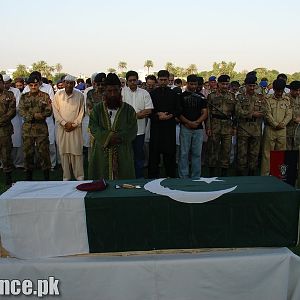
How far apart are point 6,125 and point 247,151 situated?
386 centimetres

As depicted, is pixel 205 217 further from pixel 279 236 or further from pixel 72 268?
pixel 72 268

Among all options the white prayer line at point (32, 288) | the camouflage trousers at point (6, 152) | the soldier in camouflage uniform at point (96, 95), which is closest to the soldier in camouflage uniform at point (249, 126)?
the soldier in camouflage uniform at point (96, 95)

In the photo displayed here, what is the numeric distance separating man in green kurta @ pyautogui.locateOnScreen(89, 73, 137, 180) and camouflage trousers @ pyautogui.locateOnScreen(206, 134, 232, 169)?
8.37ft

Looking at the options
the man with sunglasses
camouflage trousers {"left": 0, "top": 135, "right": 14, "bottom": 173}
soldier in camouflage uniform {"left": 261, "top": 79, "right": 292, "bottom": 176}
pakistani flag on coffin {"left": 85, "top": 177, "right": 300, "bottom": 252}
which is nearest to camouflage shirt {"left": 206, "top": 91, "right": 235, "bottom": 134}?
soldier in camouflage uniform {"left": 261, "top": 79, "right": 292, "bottom": 176}

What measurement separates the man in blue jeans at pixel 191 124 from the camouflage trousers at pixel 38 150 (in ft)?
6.91

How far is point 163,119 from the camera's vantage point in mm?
5832

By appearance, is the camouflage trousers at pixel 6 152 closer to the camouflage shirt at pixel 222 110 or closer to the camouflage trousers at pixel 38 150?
the camouflage trousers at pixel 38 150

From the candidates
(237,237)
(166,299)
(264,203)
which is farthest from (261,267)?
(166,299)

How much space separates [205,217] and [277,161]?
2091 millimetres

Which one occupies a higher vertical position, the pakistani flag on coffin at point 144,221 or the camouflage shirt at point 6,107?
the camouflage shirt at point 6,107

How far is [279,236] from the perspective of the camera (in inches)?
104

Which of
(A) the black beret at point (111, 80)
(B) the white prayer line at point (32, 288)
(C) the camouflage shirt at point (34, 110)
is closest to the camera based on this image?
(B) the white prayer line at point (32, 288)

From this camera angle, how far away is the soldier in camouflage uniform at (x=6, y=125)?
19.8 feet

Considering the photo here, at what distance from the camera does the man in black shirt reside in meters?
5.85
